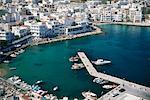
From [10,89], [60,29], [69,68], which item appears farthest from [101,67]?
[60,29]

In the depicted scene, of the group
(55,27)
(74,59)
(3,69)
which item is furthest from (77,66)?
(55,27)

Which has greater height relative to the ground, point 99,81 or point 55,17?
point 55,17

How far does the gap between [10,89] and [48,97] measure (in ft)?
7.11

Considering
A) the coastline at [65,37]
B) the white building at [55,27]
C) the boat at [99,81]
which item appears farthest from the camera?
the white building at [55,27]

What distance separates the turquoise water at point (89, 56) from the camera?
69.5 feet

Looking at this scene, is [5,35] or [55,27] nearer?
[5,35]

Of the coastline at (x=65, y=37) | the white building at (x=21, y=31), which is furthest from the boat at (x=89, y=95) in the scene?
the white building at (x=21, y=31)

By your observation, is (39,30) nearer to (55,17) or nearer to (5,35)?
(5,35)

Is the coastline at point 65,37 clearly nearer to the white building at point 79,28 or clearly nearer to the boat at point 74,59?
the white building at point 79,28

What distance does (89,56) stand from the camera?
26641 millimetres

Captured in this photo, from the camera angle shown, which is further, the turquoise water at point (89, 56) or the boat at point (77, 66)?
the boat at point (77, 66)

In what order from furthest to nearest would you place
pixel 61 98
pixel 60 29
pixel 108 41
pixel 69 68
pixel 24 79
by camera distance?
pixel 60 29, pixel 108 41, pixel 69 68, pixel 24 79, pixel 61 98

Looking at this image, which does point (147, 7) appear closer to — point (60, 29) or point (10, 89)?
point (60, 29)

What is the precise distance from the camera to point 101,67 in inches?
942
